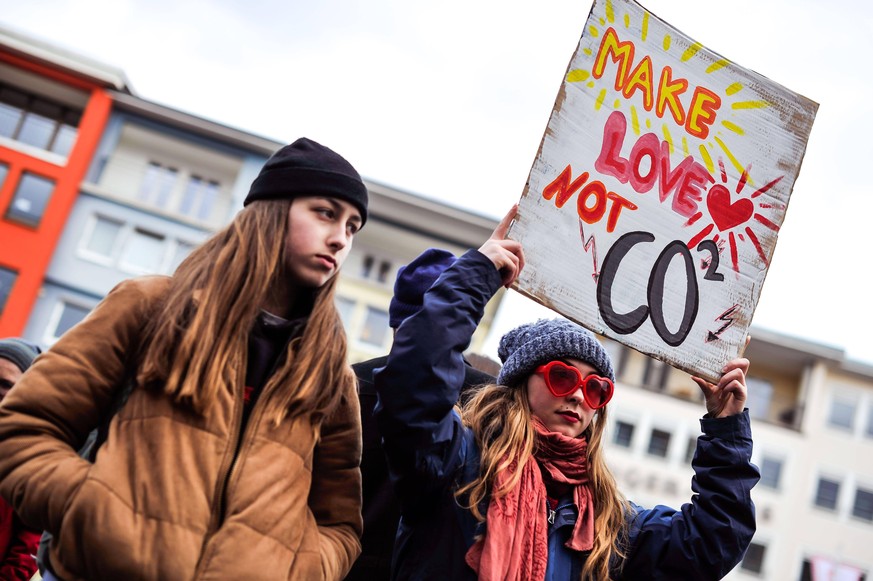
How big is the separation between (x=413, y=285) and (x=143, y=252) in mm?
26940

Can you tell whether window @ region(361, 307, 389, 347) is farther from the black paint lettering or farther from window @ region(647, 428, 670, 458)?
the black paint lettering

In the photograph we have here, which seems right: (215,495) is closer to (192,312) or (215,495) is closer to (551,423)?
(192,312)

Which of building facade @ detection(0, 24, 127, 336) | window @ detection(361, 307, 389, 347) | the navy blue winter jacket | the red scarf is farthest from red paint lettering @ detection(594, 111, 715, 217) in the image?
window @ detection(361, 307, 389, 347)

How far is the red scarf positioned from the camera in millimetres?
2283

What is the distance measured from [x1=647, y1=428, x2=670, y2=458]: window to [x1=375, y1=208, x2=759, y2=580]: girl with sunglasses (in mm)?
32112

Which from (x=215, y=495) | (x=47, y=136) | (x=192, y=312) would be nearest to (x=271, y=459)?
(x=215, y=495)

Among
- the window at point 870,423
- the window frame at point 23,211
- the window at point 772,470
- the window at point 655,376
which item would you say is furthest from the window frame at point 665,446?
the window frame at point 23,211

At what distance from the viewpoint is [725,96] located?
10.3ft

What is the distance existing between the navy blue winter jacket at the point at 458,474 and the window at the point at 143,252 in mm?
26792

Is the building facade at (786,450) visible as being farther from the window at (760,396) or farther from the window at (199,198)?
the window at (199,198)

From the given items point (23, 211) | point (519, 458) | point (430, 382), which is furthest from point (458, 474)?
point (23, 211)

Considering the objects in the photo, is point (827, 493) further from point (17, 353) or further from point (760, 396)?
point (17, 353)

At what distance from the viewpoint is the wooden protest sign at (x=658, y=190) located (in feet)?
9.07

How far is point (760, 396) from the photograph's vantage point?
116ft
